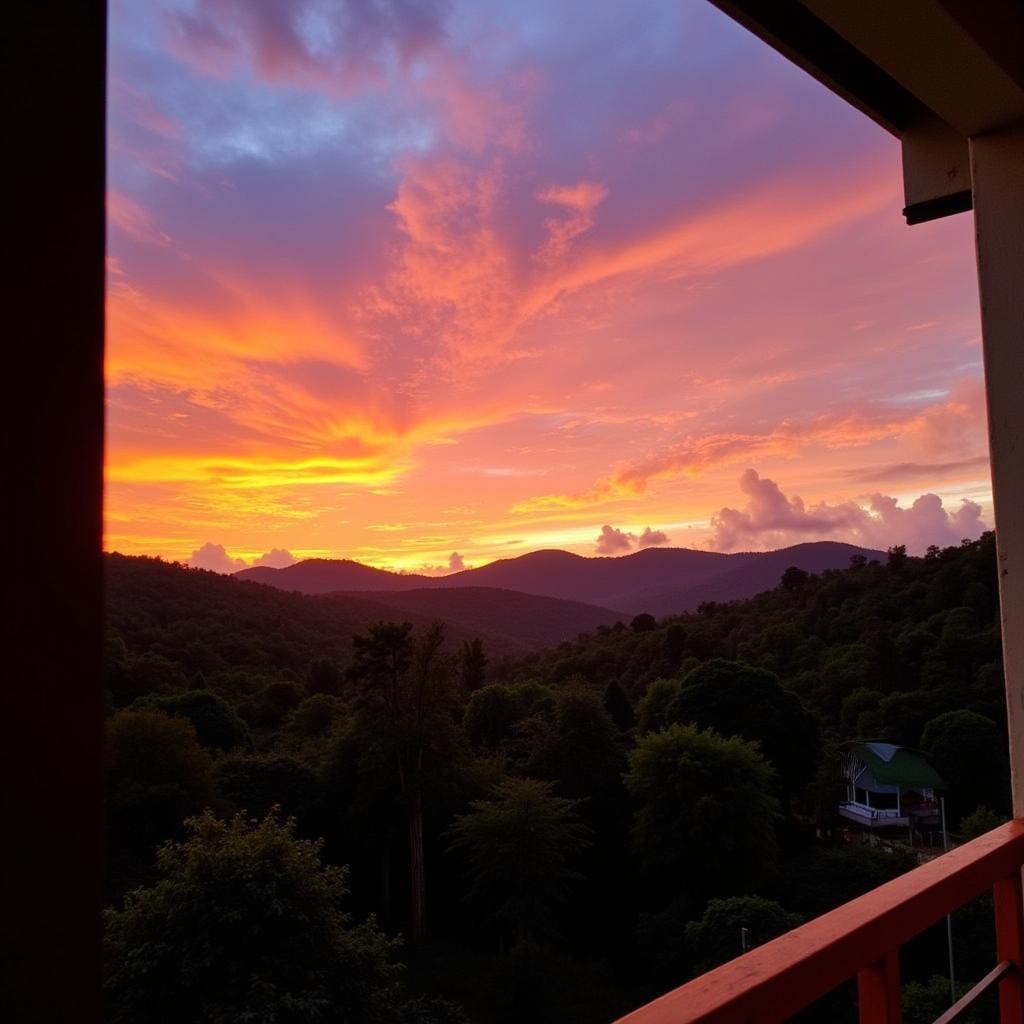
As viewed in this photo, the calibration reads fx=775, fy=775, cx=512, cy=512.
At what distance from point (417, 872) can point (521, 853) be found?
9.63 ft

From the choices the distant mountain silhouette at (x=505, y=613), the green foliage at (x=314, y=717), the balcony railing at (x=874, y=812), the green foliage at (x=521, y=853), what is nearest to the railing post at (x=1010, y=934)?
the green foliage at (x=521, y=853)

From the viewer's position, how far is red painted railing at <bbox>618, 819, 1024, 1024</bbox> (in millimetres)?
702

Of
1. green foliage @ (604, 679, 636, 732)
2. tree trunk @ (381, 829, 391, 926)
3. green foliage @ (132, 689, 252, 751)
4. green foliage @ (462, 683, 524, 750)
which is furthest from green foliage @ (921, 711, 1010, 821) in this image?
green foliage @ (132, 689, 252, 751)

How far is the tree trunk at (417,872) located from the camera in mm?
17062

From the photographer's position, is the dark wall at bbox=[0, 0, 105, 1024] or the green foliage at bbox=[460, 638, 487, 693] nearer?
the dark wall at bbox=[0, 0, 105, 1024]

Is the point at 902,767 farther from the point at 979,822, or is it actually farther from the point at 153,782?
the point at 153,782

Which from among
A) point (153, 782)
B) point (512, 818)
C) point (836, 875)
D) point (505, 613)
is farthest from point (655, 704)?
point (505, 613)

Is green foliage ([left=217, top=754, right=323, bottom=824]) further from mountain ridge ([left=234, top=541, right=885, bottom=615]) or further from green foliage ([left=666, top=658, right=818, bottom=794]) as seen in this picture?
mountain ridge ([left=234, top=541, right=885, bottom=615])

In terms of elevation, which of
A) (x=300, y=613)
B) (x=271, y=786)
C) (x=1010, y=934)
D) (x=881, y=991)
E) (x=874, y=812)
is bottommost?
(x=874, y=812)

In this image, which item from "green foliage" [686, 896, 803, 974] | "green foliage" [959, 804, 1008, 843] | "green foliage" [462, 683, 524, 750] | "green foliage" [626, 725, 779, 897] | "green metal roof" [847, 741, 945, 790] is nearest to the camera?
"green foliage" [686, 896, 803, 974]

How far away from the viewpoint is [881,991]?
0.93 metres

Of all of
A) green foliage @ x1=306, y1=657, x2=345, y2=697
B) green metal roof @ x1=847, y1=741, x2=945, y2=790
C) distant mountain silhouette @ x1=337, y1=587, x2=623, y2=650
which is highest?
distant mountain silhouette @ x1=337, y1=587, x2=623, y2=650

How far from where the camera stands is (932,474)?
1753 centimetres

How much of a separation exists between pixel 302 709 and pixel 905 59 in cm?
2514
